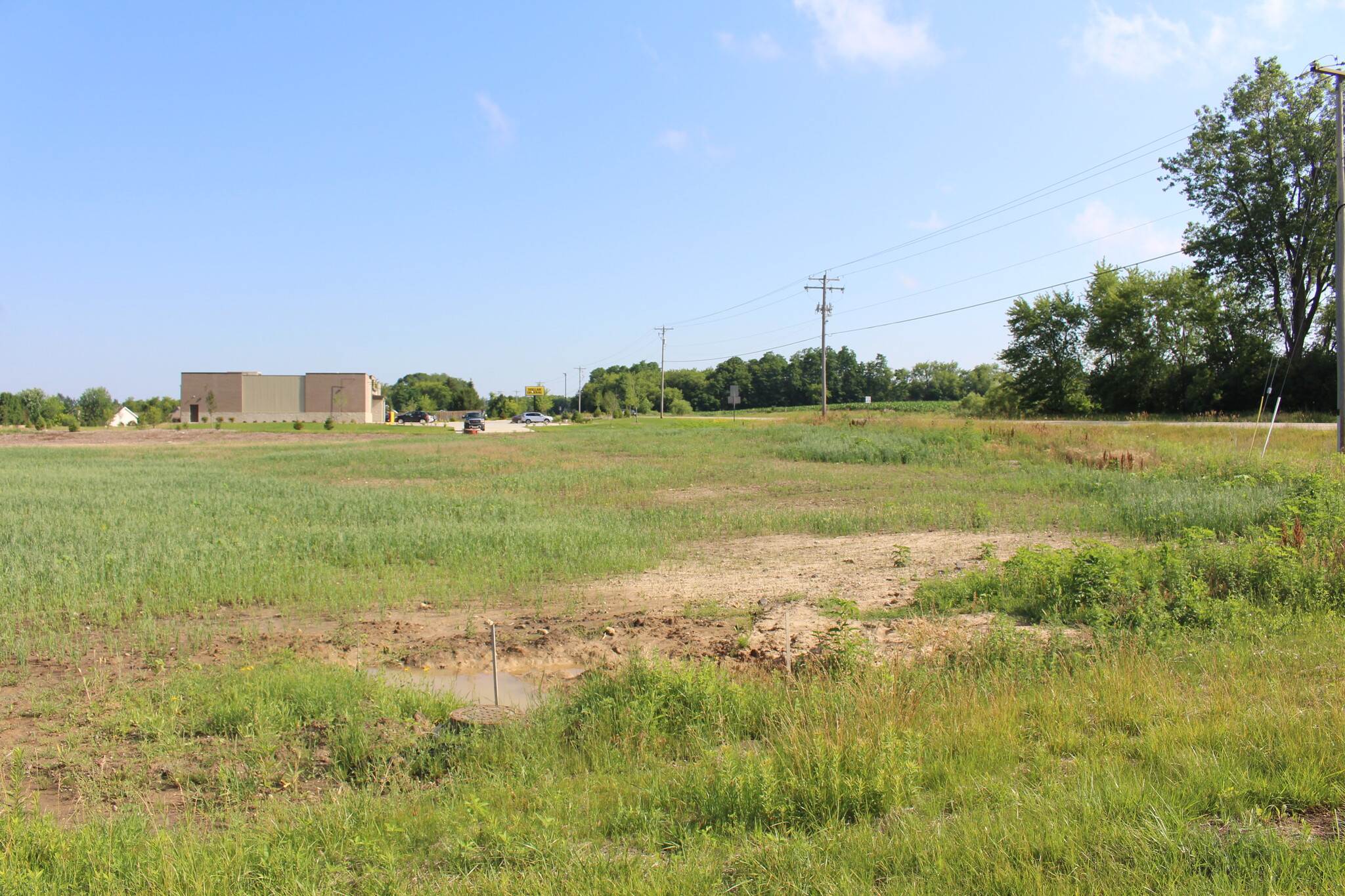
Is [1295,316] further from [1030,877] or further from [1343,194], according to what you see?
[1030,877]

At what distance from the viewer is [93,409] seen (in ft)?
305

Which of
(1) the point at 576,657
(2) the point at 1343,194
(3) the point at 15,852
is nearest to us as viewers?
(3) the point at 15,852

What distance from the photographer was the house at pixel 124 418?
3789 inches

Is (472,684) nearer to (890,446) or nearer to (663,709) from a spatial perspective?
(663,709)

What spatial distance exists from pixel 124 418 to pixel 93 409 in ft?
42.3

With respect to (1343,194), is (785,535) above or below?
below

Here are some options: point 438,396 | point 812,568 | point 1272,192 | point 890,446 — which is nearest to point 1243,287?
point 1272,192

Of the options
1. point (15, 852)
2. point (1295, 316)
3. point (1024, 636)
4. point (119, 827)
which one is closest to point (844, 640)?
point (1024, 636)

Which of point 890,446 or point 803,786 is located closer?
point 803,786

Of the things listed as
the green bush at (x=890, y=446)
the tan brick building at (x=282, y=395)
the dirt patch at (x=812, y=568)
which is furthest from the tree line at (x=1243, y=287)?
the tan brick building at (x=282, y=395)

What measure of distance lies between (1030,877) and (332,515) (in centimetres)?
1741

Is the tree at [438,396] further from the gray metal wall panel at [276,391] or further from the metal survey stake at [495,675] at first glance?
the metal survey stake at [495,675]

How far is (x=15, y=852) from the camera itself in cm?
416

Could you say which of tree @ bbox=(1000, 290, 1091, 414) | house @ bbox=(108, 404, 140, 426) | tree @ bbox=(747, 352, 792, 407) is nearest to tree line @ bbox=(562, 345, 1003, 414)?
tree @ bbox=(747, 352, 792, 407)
